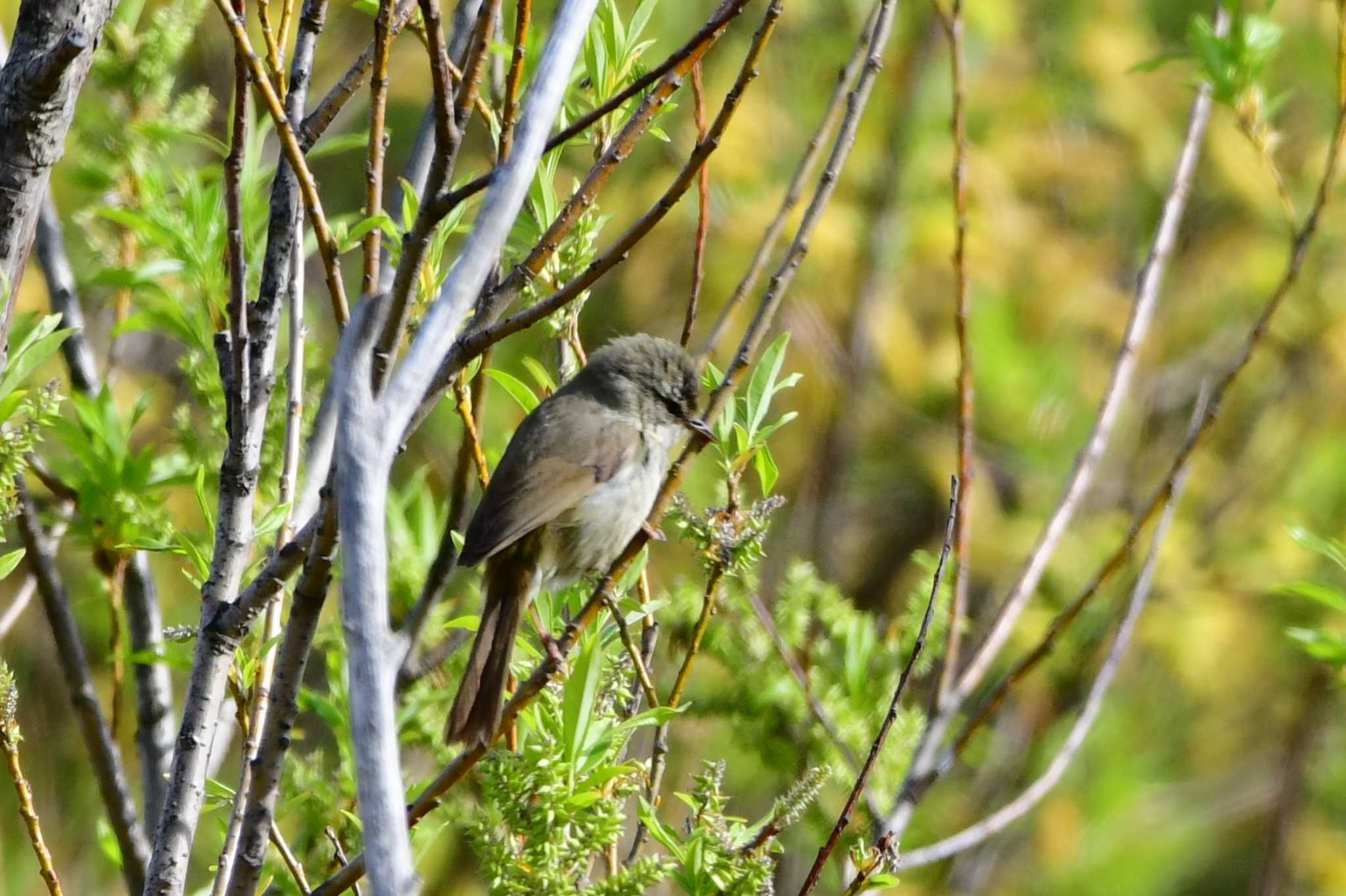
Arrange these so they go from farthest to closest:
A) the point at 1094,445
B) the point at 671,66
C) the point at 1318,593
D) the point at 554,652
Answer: the point at 1094,445 → the point at 1318,593 → the point at 554,652 → the point at 671,66

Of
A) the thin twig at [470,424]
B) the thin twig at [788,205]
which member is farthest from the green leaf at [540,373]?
the thin twig at [788,205]

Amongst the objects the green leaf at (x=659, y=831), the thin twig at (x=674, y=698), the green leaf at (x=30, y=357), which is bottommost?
the green leaf at (x=659, y=831)

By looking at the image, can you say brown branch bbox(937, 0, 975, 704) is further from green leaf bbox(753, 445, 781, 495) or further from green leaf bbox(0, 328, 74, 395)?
green leaf bbox(0, 328, 74, 395)

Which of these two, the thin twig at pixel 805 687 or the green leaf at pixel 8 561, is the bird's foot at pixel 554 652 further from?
the green leaf at pixel 8 561

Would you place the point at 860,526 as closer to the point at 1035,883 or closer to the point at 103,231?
the point at 1035,883

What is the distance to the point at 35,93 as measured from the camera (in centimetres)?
207

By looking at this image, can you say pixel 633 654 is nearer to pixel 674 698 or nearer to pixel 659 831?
pixel 674 698

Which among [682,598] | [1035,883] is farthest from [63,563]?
[1035,883]

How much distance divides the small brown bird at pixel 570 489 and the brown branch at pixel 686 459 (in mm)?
689

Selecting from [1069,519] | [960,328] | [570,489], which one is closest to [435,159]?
[960,328]

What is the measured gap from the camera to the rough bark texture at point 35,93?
80.8 inches

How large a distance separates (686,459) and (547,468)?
1412mm

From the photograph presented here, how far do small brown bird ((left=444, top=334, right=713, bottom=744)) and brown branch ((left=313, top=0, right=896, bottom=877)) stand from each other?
27.1 inches

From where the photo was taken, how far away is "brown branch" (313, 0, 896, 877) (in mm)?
2006
